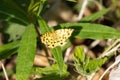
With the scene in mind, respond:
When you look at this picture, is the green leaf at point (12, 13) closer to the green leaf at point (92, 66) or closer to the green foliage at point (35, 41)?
the green foliage at point (35, 41)

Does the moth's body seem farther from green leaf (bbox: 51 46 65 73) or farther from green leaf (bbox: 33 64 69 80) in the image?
green leaf (bbox: 33 64 69 80)

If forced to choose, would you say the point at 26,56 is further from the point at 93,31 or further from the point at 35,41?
the point at 93,31

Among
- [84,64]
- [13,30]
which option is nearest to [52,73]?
[84,64]

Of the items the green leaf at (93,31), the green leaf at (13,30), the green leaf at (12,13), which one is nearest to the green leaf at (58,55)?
the green leaf at (93,31)

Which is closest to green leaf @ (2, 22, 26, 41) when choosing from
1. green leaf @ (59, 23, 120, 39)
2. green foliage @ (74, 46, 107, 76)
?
green leaf @ (59, 23, 120, 39)

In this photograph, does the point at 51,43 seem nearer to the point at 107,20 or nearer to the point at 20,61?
the point at 20,61
